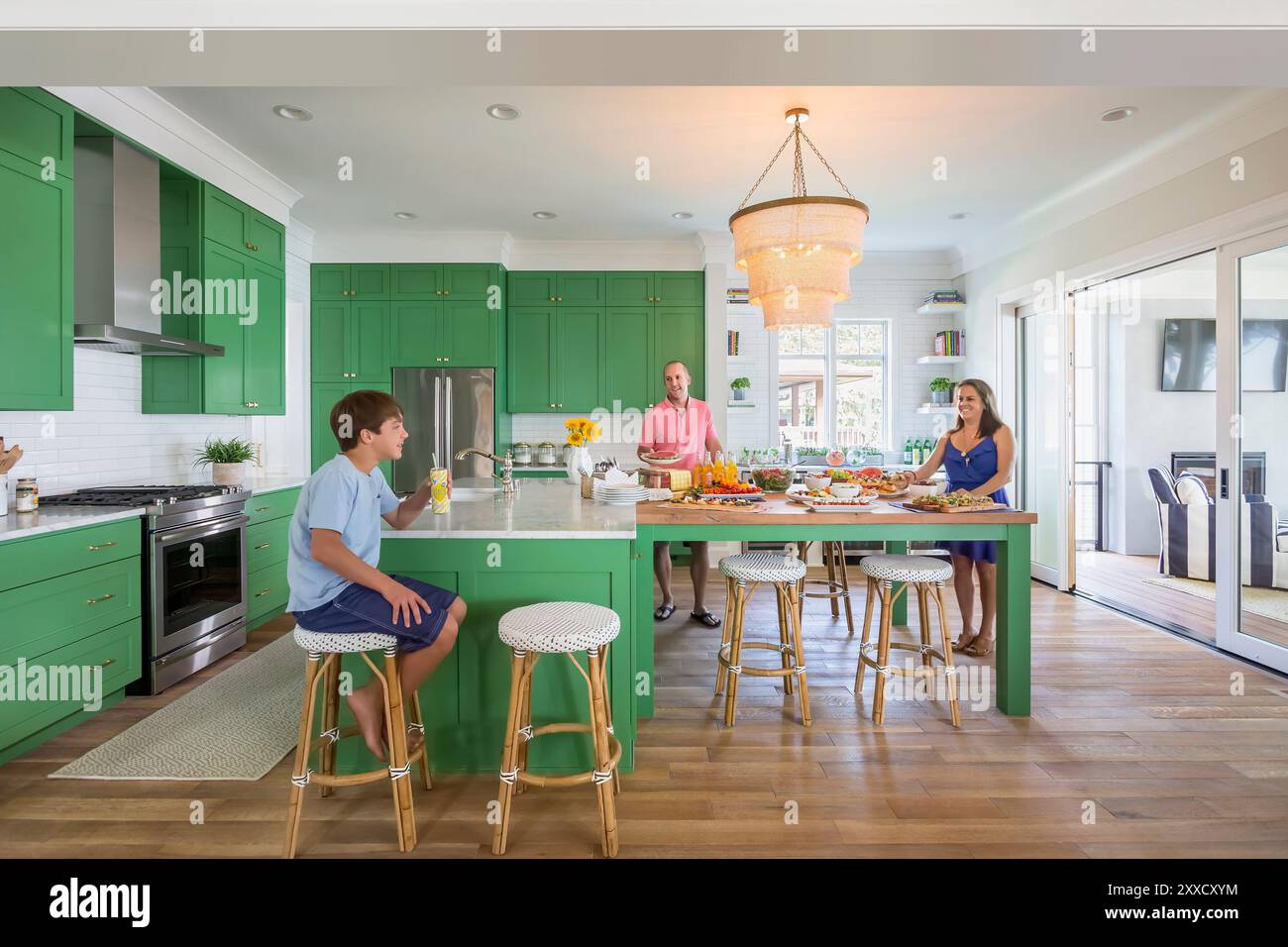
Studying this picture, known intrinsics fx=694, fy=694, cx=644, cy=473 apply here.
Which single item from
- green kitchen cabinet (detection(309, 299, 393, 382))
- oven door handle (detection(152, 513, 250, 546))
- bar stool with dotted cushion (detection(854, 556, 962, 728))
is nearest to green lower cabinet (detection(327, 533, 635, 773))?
bar stool with dotted cushion (detection(854, 556, 962, 728))

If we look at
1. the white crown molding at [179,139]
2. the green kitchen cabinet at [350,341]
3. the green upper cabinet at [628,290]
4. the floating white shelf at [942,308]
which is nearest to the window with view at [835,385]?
the floating white shelf at [942,308]

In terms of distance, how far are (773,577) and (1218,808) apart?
1.62 meters

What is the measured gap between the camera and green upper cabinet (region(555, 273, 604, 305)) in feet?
21.3

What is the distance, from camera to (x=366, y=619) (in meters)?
2.01

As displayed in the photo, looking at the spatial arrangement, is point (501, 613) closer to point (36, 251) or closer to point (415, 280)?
point (36, 251)

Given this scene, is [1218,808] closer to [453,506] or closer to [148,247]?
[453,506]

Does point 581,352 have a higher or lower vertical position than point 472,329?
lower

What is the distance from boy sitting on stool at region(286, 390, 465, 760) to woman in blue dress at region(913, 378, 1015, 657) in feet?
9.08

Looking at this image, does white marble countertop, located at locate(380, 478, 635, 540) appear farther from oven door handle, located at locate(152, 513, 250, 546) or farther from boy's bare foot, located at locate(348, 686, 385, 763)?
oven door handle, located at locate(152, 513, 250, 546)

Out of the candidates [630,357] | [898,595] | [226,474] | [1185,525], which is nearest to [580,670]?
[898,595]

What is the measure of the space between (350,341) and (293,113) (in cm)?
268

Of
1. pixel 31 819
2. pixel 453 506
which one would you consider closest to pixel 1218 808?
pixel 453 506
